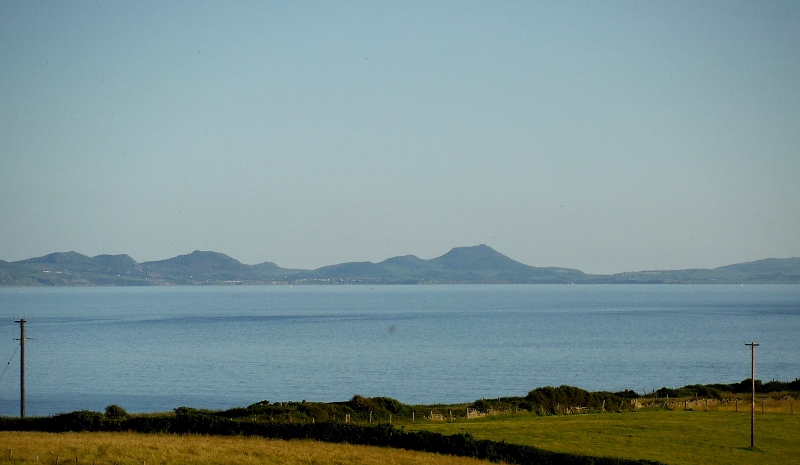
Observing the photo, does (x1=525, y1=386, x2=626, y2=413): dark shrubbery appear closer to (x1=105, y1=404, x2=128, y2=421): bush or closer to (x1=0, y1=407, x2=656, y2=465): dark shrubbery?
(x1=0, y1=407, x2=656, y2=465): dark shrubbery

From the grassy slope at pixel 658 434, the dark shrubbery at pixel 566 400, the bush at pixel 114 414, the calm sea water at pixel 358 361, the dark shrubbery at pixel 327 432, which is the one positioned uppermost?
the dark shrubbery at pixel 327 432

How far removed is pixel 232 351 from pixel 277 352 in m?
7.42

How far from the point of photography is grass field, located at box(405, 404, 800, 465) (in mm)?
40938

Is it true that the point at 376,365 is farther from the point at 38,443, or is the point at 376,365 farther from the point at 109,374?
the point at 38,443

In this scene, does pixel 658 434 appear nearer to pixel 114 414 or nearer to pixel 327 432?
pixel 327 432

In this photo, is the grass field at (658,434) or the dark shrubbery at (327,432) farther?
the grass field at (658,434)

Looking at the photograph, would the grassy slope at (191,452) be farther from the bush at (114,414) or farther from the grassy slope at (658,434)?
the bush at (114,414)

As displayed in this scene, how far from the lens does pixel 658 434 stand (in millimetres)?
46062

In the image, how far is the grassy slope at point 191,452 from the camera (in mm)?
36406

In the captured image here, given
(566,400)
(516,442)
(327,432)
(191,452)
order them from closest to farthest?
(191,452) → (516,442) → (327,432) → (566,400)

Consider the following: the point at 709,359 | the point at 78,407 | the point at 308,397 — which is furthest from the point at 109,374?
the point at 709,359

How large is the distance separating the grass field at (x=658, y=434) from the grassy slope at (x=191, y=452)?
7.25 m

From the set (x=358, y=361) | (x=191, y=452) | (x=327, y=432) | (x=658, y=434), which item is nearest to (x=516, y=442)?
(x=658, y=434)

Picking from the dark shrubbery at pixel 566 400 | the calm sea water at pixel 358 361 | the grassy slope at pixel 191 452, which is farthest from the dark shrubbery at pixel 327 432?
the calm sea water at pixel 358 361
